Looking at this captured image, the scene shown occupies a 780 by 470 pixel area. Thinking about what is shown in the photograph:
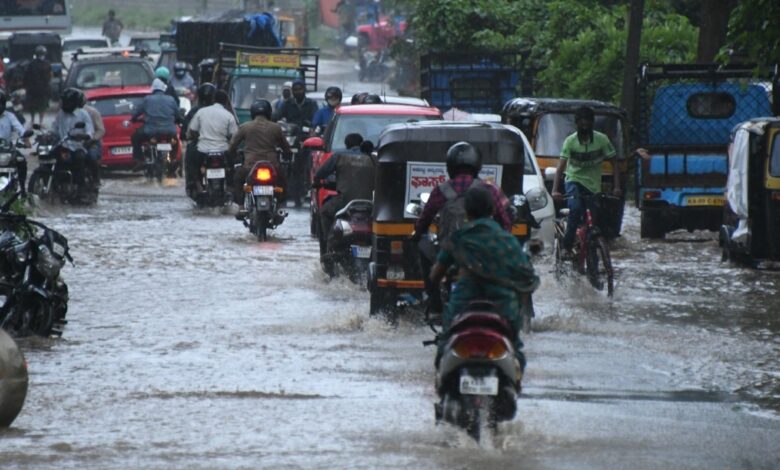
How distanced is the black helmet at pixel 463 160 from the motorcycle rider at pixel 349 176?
224 inches

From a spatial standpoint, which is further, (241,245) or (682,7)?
(682,7)

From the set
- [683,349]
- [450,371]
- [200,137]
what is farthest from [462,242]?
[200,137]

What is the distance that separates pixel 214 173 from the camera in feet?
76.8

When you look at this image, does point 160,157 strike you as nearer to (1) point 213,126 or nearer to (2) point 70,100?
(2) point 70,100

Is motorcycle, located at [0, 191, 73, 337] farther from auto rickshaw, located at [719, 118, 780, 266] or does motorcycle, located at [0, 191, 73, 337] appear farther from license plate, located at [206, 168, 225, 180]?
license plate, located at [206, 168, 225, 180]

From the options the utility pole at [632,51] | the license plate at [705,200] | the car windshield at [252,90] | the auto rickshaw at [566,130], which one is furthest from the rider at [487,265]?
the car windshield at [252,90]

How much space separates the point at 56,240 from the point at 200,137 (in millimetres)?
10475

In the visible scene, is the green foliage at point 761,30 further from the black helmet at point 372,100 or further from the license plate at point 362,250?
the black helmet at point 372,100

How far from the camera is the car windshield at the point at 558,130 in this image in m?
21.4

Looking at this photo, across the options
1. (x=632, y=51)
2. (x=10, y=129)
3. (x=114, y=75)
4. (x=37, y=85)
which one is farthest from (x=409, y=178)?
(x=37, y=85)

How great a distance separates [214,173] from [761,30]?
11.1 m

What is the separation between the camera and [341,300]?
50.9 ft

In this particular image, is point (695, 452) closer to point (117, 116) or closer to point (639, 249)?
point (639, 249)

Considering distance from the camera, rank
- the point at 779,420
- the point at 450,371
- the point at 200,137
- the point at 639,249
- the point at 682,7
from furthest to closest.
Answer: the point at 682,7, the point at 200,137, the point at 639,249, the point at 779,420, the point at 450,371
